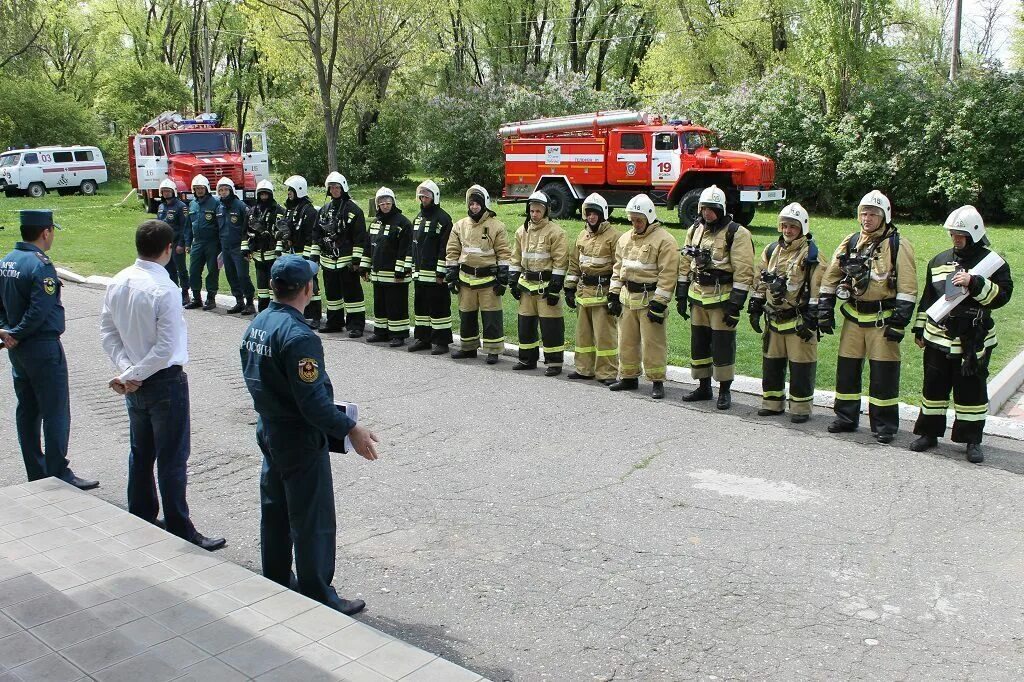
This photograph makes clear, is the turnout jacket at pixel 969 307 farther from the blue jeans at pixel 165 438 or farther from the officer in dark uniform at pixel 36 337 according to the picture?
the officer in dark uniform at pixel 36 337

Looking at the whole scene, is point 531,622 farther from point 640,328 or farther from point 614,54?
point 614,54

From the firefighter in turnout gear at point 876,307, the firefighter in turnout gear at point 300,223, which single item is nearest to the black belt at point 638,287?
the firefighter in turnout gear at point 876,307

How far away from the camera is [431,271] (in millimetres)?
11242

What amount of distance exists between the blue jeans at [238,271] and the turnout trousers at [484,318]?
4.26 m

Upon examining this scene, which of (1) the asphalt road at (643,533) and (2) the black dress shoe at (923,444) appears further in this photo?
(2) the black dress shoe at (923,444)

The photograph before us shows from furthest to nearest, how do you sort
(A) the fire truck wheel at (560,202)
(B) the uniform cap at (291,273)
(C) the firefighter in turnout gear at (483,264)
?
(A) the fire truck wheel at (560,202), (C) the firefighter in turnout gear at (483,264), (B) the uniform cap at (291,273)

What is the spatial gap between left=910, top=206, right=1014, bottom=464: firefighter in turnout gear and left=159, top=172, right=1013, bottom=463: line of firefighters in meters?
0.01

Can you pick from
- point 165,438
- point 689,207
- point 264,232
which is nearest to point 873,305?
point 165,438

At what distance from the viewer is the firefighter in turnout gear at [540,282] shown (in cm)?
1019

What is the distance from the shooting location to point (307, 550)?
4637 mm

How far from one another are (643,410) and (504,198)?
18.7 m

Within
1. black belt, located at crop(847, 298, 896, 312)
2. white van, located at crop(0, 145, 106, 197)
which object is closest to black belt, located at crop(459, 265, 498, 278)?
black belt, located at crop(847, 298, 896, 312)

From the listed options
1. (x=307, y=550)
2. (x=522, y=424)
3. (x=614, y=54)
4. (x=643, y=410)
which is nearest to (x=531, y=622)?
(x=307, y=550)

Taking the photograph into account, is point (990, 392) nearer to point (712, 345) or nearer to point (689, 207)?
point (712, 345)
